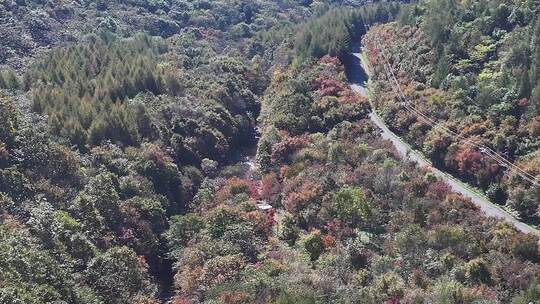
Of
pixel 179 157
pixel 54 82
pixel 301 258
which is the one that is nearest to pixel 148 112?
pixel 179 157

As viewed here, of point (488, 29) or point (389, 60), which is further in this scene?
point (389, 60)

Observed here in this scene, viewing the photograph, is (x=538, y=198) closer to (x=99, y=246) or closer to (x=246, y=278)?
(x=246, y=278)

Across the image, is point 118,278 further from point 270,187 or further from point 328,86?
point 328,86

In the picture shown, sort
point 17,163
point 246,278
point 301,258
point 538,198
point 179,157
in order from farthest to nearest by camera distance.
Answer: point 179,157 → point 17,163 → point 538,198 → point 301,258 → point 246,278

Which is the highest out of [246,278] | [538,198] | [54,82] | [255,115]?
[54,82]

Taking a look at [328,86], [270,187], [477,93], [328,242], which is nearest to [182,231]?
[270,187]

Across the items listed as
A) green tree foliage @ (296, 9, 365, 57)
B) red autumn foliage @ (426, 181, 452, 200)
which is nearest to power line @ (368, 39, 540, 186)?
red autumn foliage @ (426, 181, 452, 200)

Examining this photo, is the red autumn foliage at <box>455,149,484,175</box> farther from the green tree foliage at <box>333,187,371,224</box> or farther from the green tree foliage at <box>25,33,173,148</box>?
the green tree foliage at <box>25,33,173,148</box>
